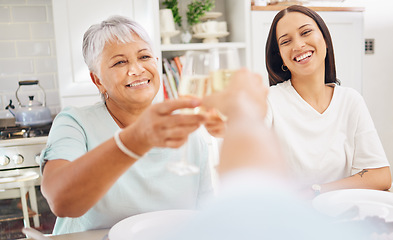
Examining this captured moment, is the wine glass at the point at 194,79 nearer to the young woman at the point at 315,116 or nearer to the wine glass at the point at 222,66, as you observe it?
the wine glass at the point at 222,66

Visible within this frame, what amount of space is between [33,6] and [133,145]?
80.8 inches

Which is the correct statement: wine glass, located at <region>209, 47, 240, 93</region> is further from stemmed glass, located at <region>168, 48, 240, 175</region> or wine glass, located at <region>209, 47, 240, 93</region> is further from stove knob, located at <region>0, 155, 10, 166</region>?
stove knob, located at <region>0, 155, 10, 166</region>

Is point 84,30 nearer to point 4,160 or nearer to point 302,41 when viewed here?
point 4,160

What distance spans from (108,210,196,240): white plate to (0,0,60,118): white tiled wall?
1833 mm

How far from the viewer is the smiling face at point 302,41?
105cm

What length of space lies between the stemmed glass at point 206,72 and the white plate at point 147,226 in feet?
0.85

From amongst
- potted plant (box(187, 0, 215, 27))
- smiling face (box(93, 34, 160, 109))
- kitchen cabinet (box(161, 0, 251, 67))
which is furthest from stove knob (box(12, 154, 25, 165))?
smiling face (box(93, 34, 160, 109))

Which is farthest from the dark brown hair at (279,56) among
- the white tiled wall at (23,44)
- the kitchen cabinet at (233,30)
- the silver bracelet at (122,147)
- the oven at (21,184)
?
the white tiled wall at (23,44)

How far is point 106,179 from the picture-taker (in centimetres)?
55

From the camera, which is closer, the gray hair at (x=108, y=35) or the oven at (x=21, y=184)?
the gray hair at (x=108, y=35)

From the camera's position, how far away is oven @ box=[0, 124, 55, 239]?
68.0 inches

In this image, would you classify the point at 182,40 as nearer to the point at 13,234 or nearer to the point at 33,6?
the point at 33,6

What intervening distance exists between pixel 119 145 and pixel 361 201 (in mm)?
488

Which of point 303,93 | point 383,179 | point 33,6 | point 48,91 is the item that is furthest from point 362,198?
point 33,6
